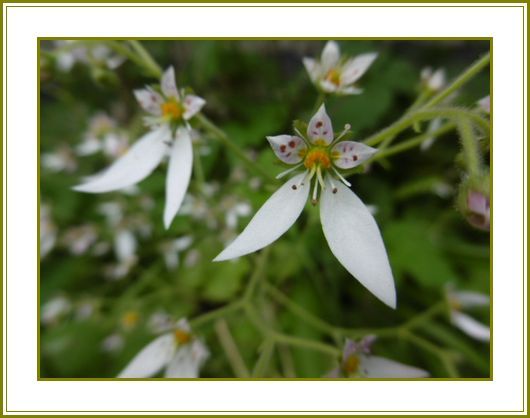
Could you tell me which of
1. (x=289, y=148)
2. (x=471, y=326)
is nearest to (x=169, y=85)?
(x=289, y=148)

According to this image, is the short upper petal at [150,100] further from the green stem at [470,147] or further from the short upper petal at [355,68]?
the green stem at [470,147]

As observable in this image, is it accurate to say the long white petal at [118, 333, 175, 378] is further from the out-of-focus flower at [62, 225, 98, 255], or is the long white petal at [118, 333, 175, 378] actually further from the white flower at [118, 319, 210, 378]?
the out-of-focus flower at [62, 225, 98, 255]

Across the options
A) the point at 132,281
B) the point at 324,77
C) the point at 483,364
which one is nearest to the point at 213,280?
the point at 132,281

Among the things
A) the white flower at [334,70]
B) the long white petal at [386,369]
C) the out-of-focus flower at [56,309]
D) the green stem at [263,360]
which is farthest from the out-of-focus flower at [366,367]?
the out-of-focus flower at [56,309]

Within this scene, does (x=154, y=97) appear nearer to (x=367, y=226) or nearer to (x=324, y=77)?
(x=324, y=77)

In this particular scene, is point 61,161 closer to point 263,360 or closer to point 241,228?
point 241,228
